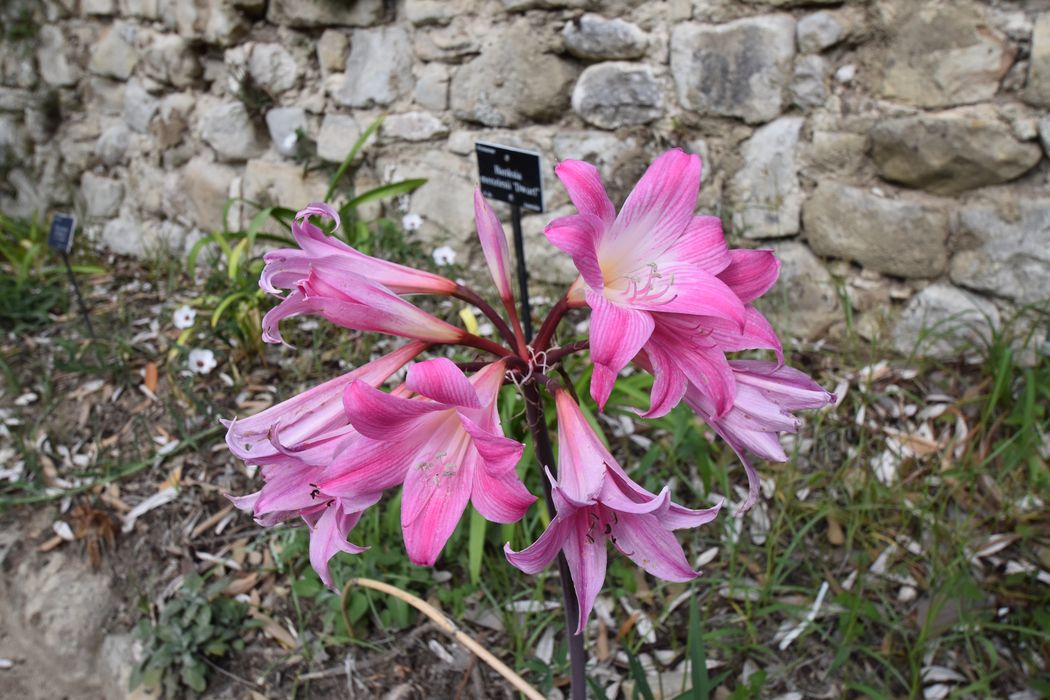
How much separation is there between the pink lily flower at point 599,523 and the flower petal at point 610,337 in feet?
0.37

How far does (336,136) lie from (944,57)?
2529 mm

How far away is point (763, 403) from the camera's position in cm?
112

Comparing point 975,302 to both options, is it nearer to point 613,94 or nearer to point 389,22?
point 613,94

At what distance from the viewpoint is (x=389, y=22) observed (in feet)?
11.2

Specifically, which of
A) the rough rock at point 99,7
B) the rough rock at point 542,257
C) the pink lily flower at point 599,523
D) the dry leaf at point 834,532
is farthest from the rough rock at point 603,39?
the rough rock at point 99,7

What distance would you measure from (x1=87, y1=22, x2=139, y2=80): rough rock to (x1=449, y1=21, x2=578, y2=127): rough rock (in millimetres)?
2257

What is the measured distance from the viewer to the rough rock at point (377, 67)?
3.41 meters

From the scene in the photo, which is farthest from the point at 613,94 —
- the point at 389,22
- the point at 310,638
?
the point at 310,638

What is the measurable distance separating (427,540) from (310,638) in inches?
56.8

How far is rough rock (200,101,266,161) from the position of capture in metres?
4.00

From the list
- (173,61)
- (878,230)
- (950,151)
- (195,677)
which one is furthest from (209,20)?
(950,151)

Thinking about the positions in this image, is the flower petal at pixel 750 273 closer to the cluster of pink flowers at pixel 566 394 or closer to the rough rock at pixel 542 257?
the cluster of pink flowers at pixel 566 394

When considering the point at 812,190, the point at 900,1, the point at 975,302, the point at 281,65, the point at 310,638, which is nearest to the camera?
the point at 310,638

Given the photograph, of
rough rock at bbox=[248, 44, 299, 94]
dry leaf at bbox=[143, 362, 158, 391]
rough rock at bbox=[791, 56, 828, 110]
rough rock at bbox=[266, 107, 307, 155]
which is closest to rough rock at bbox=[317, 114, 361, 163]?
rough rock at bbox=[266, 107, 307, 155]
